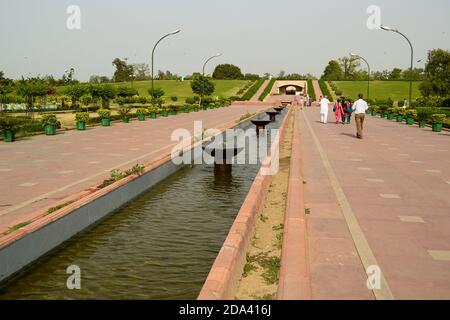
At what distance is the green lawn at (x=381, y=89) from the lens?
84062 mm

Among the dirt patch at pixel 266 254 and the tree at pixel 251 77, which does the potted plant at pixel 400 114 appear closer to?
the dirt patch at pixel 266 254

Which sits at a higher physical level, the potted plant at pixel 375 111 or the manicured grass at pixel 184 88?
the manicured grass at pixel 184 88

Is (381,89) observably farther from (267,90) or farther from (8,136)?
(8,136)

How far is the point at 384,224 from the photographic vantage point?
6027 mm

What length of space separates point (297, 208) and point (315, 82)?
102017mm

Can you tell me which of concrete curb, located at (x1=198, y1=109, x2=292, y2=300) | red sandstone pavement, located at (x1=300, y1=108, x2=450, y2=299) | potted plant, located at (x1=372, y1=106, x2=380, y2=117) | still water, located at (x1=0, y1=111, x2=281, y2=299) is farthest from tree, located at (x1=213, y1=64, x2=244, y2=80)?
concrete curb, located at (x1=198, y1=109, x2=292, y2=300)

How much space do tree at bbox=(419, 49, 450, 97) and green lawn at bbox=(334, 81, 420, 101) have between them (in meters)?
12.4

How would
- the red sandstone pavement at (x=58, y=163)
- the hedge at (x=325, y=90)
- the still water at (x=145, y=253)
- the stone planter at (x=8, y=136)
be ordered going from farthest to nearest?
A: the hedge at (x=325, y=90)
the stone planter at (x=8, y=136)
the red sandstone pavement at (x=58, y=163)
the still water at (x=145, y=253)

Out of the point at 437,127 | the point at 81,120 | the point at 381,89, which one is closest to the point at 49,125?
the point at 81,120

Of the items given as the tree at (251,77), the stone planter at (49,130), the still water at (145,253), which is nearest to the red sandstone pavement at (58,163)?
the still water at (145,253)

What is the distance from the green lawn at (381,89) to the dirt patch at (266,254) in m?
79.5

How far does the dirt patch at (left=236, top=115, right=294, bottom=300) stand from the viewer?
416 cm

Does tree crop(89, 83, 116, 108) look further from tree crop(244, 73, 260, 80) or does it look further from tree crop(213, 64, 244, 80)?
tree crop(213, 64, 244, 80)
